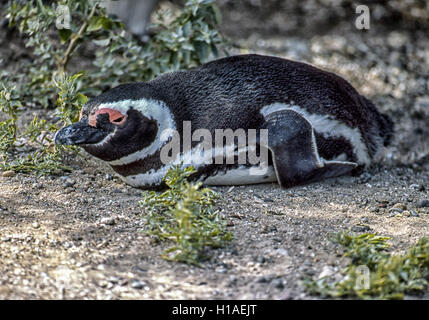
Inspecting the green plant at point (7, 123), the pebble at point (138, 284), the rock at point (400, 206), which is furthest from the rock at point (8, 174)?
the rock at point (400, 206)

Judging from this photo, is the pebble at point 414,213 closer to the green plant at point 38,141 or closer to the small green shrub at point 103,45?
the small green shrub at point 103,45

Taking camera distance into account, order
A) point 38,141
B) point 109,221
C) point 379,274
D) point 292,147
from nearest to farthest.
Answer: point 379,274 → point 109,221 → point 292,147 → point 38,141

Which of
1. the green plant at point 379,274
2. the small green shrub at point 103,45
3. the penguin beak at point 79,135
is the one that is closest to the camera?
the green plant at point 379,274

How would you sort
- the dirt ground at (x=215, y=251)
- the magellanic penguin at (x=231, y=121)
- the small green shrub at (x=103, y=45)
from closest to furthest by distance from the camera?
the dirt ground at (x=215, y=251) < the magellanic penguin at (x=231, y=121) < the small green shrub at (x=103, y=45)

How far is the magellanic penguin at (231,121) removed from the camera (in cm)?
418

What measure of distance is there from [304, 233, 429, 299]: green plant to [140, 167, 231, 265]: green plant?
25.0 inches

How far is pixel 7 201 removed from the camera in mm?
3979

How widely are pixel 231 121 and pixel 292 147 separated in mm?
479

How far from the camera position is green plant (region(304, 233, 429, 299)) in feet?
9.93

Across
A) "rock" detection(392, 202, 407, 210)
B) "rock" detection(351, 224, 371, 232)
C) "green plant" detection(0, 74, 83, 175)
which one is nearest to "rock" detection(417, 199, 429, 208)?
"rock" detection(392, 202, 407, 210)

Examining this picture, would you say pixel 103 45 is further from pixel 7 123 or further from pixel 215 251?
pixel 215 251

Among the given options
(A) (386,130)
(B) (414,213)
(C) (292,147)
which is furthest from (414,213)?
(A) (386,130)

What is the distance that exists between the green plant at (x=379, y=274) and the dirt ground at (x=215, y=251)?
3.9 inches

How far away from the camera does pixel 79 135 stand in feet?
13.4
